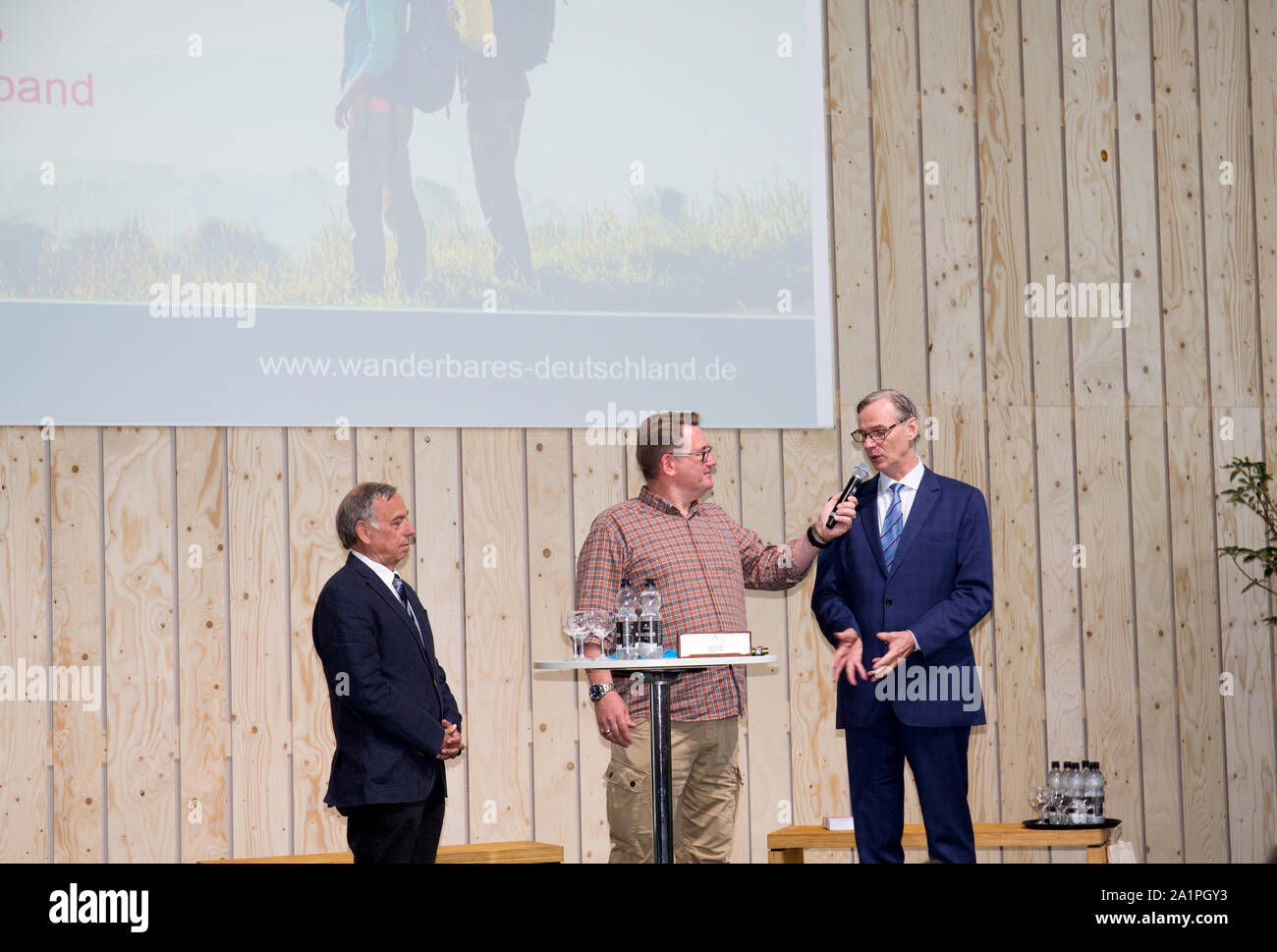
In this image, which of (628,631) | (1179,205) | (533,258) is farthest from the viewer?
(1179,205)

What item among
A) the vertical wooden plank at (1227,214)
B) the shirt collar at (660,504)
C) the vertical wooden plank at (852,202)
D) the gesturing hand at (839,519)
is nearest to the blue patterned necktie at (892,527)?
the gesturing hand at (839,519)

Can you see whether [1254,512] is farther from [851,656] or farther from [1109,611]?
[851,656]

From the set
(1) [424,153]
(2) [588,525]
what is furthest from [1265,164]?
(1) [424,153]

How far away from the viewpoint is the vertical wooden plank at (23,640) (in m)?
4.48

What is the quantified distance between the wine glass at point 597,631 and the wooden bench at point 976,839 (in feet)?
5.04

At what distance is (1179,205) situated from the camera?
5.73 meters

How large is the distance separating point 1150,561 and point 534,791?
2.83 meters

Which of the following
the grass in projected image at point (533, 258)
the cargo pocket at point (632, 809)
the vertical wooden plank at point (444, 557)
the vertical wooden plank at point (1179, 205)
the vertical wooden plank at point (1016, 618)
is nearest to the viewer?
the cargo pocket at point (632, 809)

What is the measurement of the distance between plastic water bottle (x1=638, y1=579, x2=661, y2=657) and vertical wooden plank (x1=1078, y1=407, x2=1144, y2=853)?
260cm

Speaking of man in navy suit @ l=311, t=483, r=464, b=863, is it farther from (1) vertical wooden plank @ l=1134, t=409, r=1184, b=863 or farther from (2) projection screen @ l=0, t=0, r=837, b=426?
(1) vertical wooden plank @ l=1134, t=409, r=1184, b=863

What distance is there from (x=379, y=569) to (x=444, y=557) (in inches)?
46.4

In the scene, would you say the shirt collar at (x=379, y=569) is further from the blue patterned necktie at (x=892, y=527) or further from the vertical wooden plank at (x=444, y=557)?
the blue patterned necktie at (x=892, y=527)

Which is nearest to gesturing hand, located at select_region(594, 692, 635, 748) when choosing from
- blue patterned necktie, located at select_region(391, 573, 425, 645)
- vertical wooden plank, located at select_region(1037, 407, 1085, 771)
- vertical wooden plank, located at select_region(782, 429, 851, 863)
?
blue patterned necktie, located at select_region(391, 573, 425, 645)
